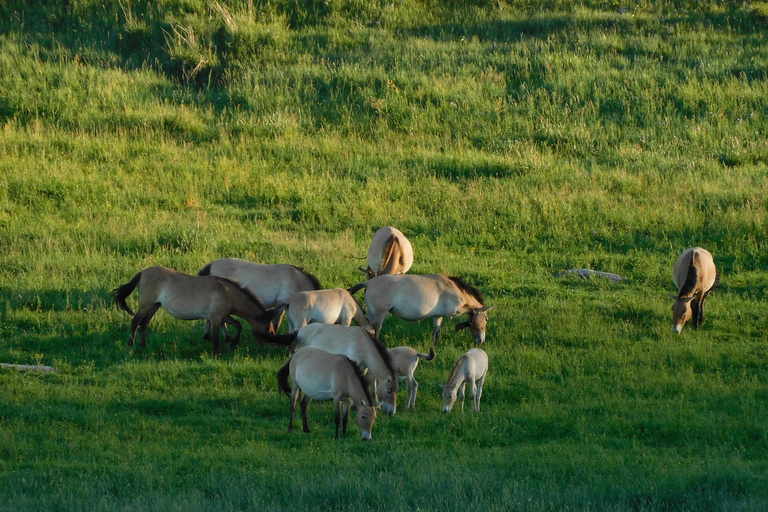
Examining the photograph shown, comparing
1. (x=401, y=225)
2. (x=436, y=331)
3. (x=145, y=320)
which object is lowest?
(x=401, y=225)

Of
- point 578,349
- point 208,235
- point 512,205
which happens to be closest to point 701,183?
point 512,205

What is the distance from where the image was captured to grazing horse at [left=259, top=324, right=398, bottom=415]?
1036 cm

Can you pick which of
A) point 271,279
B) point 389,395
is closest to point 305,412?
point 389,395

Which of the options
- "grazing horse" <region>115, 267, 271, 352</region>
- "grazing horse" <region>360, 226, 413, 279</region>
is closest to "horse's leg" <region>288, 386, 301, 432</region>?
"grazing horse" <region>115, 267, 271, 352</region>

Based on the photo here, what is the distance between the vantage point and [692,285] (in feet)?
47.3

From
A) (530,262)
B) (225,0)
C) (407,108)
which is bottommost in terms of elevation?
(530,262)

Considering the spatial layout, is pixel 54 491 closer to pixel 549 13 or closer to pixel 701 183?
pixel 701 183

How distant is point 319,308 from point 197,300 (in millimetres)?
1720

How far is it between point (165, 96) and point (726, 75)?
58.0 ft

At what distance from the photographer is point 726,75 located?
1134 inches

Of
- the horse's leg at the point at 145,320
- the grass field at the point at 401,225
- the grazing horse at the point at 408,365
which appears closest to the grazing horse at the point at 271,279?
the grass field at the point at 401,225

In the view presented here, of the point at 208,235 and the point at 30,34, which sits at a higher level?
the point at 30,34

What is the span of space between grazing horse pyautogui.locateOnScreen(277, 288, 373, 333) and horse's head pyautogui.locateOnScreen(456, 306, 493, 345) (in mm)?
1535

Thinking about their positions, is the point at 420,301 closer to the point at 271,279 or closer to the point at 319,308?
the point at 319,308
